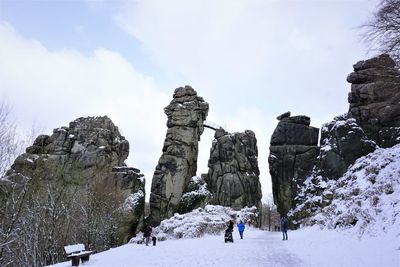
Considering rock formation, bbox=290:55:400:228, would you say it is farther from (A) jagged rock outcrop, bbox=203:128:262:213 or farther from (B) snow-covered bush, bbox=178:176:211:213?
(B) snow-covered bush, bbox=178:176:211:213

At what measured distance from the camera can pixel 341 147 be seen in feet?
119

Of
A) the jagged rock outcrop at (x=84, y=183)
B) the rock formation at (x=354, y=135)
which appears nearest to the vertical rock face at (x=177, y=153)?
the jagged rock outcrop at (x=84, y=183)

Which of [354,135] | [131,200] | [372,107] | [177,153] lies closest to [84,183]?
[131,200]

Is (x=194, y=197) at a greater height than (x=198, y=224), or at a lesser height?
greater

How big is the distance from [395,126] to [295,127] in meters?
11.4

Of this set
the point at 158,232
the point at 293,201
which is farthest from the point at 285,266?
the point at 293,201

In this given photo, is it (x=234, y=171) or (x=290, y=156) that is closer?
(x=234, y=171)

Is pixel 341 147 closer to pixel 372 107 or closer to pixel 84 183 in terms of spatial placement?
pixel 372 107

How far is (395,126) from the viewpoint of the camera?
1345 inches

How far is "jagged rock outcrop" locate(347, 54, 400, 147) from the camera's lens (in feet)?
111

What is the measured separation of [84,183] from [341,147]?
2898cm

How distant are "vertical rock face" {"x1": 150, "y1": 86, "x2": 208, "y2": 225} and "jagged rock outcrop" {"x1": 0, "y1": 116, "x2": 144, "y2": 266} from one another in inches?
91.2

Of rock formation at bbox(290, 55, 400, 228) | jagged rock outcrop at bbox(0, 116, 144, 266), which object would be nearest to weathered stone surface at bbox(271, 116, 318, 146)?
rock formation at bbox(290, 55, 400, 228)

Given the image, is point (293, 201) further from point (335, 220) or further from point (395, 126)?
point (335, 220)
